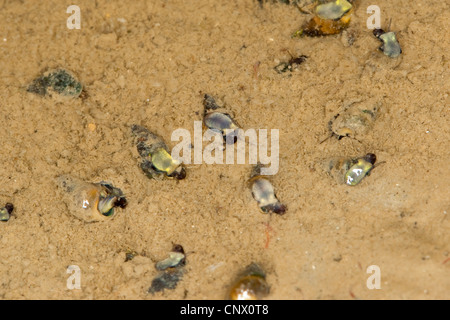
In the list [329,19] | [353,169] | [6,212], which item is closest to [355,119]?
[353,169]

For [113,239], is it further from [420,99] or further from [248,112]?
[420,99]

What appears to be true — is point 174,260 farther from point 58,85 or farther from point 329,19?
point 329,19

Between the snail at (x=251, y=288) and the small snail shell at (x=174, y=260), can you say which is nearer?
the snail at (x=251, y=288)

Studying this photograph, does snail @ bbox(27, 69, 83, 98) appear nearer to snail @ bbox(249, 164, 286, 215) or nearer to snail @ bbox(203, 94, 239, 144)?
snail @ bbox(203, 94, 239, 144)

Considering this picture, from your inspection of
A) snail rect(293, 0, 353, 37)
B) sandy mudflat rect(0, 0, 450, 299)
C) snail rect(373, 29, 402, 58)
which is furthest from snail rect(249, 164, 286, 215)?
snail rect(373, 29, 402, 58)

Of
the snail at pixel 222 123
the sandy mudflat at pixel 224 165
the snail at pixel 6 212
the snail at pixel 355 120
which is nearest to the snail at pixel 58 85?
the sandy mudflat at pixel 224 165

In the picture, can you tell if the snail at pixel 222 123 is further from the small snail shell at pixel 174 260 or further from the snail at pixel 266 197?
the small snail shell at pixel 174 260
